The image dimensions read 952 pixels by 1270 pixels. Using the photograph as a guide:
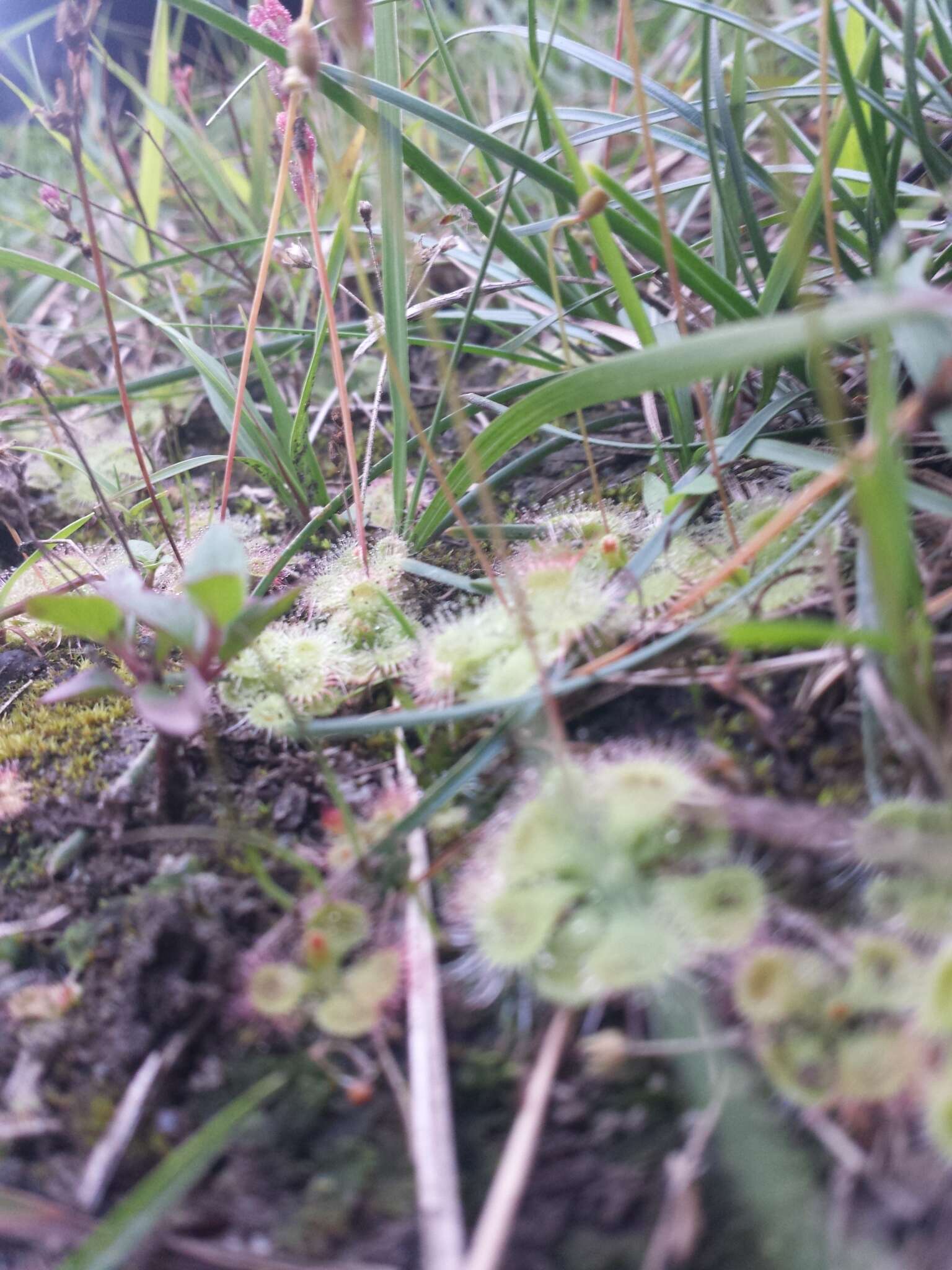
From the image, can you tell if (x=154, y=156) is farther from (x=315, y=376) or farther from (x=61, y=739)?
(x=61, y=739)

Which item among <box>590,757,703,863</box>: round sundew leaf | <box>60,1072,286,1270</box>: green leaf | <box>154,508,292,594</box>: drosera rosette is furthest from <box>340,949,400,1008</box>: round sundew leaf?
<box>154,508,292,594</box>: drosera rosette

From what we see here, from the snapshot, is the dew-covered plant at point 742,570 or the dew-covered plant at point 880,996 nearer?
the dew-covered plant at point 880,996

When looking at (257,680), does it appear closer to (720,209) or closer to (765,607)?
(765,607)

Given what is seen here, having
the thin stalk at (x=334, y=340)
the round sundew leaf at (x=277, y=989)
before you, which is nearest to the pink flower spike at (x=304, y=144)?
the thin stalk at (x=334, y=340)

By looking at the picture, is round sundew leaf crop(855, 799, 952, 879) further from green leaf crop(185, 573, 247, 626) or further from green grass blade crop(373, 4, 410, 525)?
green grass blade crop(373, 4, 410, 525)

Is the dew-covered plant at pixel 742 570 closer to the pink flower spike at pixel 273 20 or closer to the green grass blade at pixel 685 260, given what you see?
the green grass blade at pixel 685 260

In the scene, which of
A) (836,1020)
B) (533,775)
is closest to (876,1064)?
(836,1020)

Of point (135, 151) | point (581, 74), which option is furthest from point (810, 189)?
point (135, 151)
